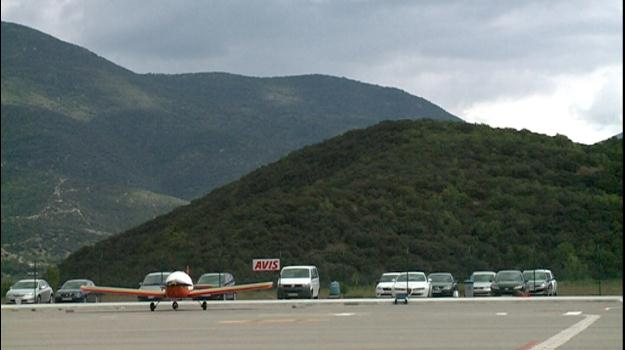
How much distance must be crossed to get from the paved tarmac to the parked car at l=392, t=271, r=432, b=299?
9645 millimetres

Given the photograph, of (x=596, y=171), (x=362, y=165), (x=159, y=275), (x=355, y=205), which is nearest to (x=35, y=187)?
(x=362, y=165)

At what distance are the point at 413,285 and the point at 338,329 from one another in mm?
27941

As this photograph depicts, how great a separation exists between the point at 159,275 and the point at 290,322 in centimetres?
2865

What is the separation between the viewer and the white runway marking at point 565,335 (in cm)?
2366

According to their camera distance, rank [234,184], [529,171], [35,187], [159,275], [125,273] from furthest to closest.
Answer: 1. [35,187]
2. [234,184]
3. [529,171]
4. [125,273]
5. [159,275]

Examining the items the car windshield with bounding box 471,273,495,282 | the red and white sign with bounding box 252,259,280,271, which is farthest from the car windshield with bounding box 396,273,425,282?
the red and white sign with bounding box 252,259,280,271

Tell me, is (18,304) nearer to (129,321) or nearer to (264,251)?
(129,321)

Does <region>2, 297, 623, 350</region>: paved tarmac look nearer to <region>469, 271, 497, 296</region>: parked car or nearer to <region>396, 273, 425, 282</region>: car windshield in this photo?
<region>396, 273, 425, 282</region>: car windshield

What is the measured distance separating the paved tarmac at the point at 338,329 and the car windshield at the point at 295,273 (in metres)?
11.6

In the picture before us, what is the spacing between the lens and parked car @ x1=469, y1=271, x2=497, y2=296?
61.9 metres

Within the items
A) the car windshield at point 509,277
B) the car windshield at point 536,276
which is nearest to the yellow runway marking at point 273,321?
the car windshield at point 509,277

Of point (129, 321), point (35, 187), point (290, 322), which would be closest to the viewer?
point (290, 322)

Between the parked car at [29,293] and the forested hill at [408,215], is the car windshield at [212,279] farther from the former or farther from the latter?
the forested hill at [408,215]

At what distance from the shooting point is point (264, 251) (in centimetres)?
8862
